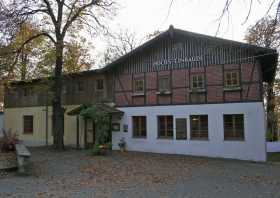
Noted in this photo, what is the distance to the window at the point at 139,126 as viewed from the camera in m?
19.0

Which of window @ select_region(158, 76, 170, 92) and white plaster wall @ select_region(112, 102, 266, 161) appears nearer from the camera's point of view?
white plaster wall @ select_region(112, 102, 266, 161)

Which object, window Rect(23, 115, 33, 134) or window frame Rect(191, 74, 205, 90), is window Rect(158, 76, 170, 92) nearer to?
window frame Rect(191, 74, 205, 90)

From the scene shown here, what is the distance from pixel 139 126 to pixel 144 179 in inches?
352

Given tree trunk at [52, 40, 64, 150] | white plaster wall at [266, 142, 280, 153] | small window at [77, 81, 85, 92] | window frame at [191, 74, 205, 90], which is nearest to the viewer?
window frame at [191, 74, 205, 90]

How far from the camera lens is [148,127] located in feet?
61.1

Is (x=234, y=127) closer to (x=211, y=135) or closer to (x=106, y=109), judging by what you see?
(x=211, y=135)

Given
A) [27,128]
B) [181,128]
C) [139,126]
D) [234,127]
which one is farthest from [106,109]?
[27,128]

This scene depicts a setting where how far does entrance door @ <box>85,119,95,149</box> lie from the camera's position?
21.0m

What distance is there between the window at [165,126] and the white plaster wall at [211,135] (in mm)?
305

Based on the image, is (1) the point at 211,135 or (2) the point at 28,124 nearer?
(1) the point at 211,135

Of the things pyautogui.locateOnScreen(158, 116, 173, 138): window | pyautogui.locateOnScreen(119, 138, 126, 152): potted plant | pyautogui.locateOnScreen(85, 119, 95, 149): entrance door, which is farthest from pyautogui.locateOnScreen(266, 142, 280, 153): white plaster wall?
pyautogui.locateOnScreen(85, 119, 95, 149): entrance door

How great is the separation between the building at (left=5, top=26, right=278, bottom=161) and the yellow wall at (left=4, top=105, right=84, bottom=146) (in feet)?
0.35

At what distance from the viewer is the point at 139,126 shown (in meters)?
19.2

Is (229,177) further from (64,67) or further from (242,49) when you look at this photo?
(64,67)
